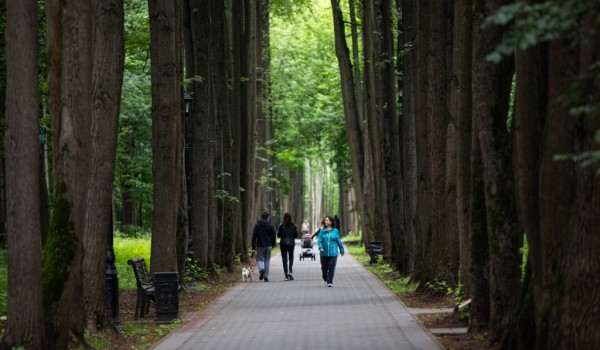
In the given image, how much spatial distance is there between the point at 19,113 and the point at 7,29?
3.20 ft

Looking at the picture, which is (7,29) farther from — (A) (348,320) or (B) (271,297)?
(B) (271,297)

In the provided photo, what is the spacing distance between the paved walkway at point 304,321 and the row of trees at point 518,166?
51.0 inches

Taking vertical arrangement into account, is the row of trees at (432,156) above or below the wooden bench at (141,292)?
above

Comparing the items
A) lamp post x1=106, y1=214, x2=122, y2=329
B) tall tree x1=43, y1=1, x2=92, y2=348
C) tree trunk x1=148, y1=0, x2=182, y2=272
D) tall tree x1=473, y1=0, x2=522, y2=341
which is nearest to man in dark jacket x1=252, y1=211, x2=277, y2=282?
tree trunk x1=148, y1=0, x2=182, y2=272

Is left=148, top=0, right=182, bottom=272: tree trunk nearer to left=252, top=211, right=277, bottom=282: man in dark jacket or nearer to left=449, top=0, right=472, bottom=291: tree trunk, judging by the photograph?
left=449, top=0, right=472, bottom=291: tree trunk

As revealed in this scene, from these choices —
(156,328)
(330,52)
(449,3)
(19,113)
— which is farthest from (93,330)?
(330,52)

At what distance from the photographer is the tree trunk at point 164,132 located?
1962 cm

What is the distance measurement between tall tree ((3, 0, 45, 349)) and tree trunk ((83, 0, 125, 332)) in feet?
8.57

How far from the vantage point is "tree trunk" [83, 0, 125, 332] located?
1434cm

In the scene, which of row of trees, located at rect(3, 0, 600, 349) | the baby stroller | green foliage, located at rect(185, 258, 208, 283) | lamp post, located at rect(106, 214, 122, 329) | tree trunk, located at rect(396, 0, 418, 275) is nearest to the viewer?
row of trees, located at rect(3, 0, 600, 349)

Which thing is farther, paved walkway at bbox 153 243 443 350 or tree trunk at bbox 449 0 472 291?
tree trunk at bbox 449 0 472 291

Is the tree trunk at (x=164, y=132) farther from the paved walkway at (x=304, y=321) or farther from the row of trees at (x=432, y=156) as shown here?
the paved walkway at (x=304, y=321)

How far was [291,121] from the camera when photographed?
5891 cm

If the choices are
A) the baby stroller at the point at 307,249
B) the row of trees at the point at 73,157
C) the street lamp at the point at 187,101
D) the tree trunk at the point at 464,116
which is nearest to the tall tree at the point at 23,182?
the row of trees at the point at 73,157
